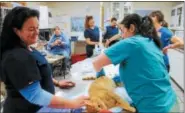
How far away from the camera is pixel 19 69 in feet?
2.91

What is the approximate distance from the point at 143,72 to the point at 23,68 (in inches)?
23.1

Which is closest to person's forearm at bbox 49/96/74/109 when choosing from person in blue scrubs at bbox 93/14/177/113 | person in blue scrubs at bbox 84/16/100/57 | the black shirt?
the black shirt

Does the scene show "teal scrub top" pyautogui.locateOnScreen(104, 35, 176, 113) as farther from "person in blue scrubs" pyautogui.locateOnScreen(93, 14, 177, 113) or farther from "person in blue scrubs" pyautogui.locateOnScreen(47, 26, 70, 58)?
"person in blue scrubs" pyautogui.locateOnScreen(47, 26, 70, 58)

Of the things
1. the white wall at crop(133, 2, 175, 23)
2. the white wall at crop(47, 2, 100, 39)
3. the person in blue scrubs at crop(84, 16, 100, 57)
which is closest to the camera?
the person in blue scrubs at crop(84, 16, 100, 57)

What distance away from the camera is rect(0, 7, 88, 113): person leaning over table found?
0.89 meters

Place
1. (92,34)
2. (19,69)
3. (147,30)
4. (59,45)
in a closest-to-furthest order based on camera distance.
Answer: (19,69) < (147,30) < (59,45) < (92,34)

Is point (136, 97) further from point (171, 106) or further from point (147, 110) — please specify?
point (171, 106)

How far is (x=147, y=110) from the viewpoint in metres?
1.10

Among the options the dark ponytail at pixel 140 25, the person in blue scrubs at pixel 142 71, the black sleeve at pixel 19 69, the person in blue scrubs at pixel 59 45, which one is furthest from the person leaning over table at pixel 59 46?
the black sleeve at pixel 19 69

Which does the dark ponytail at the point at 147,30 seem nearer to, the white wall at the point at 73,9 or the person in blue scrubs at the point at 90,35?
the person in blue scrubs at the point at 90,35

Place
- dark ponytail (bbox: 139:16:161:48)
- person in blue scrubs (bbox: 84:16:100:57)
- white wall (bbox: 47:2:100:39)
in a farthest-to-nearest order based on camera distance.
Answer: white wall (bbox: 47:2:100:39) < person in blue scrubs (bbox: 84:16:100:57) < dark ponytail (bbox: 139:16:161:48)

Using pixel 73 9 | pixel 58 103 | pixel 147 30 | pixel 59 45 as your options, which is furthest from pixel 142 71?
pixel 73 9

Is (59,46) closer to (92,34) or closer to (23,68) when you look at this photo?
(92,34)

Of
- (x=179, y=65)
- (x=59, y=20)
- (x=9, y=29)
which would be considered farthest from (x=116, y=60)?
(x=59, y=20)
